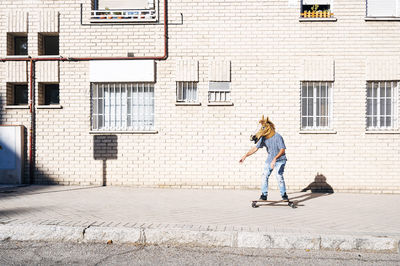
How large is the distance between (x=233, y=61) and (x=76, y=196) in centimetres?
518

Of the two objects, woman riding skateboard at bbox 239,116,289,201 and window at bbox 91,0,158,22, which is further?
window at bbox 91,0,158,22

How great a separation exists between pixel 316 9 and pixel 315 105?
103 inches

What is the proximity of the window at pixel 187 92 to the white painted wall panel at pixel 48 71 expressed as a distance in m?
3.36

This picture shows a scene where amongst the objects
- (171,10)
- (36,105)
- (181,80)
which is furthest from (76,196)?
(171,10)

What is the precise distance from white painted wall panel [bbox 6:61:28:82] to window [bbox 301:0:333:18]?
7713mm

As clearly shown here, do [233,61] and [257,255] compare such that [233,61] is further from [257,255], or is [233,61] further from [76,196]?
[257,255]

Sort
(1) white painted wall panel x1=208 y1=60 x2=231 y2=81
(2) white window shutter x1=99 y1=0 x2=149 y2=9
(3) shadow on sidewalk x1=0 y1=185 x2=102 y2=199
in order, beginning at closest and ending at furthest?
(3) shadow on sidewalk x1=0 y1=185 x2=102 y2=199
(1) white painted wall panel x1=208 y1=60 x2=231 y2=81
(2) white window shutter x1=99 y1=0 x2=149 y2=9

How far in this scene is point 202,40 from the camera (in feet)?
31.4

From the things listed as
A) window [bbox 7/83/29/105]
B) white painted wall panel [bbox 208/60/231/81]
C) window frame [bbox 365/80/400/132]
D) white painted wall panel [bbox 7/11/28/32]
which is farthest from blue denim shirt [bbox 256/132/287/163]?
white painted wall panel [bbox 7/11/28/32]

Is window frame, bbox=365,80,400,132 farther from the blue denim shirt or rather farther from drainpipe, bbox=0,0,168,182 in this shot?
drainpipe, bbox=0,0,168,182

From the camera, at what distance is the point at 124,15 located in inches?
380

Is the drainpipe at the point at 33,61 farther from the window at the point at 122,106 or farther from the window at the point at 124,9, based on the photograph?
the window at the point at 122,106

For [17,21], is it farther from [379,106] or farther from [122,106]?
[379,106]

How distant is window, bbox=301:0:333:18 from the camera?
9.58 m
